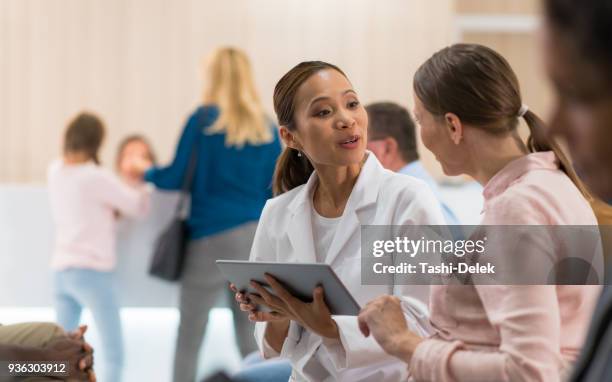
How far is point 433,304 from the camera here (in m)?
1.50

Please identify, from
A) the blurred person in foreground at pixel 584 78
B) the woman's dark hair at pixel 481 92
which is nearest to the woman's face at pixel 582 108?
the blurred person in foreground at pixel 584 78

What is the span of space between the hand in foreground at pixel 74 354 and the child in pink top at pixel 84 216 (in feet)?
5.14

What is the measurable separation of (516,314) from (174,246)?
2.07m

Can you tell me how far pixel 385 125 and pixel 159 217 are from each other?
4.25 ft

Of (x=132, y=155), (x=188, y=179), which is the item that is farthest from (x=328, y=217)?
(x=132, y=155)

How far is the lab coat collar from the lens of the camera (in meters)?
1.76

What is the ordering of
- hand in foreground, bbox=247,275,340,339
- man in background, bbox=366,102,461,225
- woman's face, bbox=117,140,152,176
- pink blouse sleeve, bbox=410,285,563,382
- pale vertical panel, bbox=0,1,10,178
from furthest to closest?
1. pale vertical panel, bbox=0,1,10,178
2. woman's face, bbox=117,140,152,176
3. man in background, bbox=366,102,461,225
4. hand in foreground, bbox=247,275,340,339
5. pink blouse sleeve, bbox=410,285,563,382

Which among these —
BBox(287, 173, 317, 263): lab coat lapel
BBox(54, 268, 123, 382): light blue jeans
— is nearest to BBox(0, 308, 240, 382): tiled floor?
BBox(54, 268, 123, 382): light blue jeans

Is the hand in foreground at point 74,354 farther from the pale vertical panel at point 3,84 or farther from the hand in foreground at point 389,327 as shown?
the pale vertical panel at point 3,84

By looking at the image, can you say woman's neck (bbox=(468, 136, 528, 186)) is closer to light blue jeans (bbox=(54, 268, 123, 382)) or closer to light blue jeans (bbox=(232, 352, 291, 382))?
light blue jeans (bbox=(232, 352, 291, 382))

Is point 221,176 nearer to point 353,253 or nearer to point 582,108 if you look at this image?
point 353,253

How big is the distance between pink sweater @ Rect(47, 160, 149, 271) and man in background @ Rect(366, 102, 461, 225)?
128 cm

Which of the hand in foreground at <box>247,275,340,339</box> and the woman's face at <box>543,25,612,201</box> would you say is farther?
the hand in foreground at <box>247,275,340,339</box>

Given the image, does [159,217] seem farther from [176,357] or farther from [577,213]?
[577,213]
